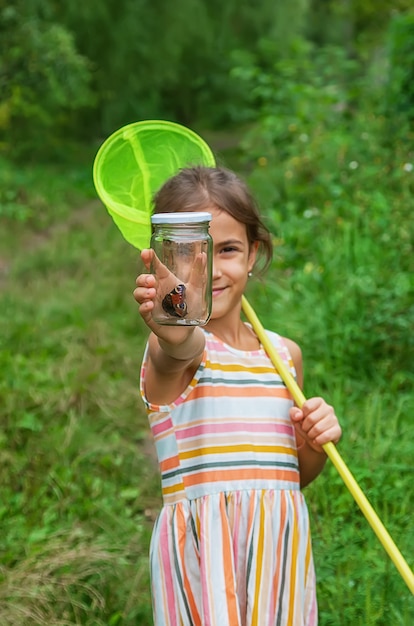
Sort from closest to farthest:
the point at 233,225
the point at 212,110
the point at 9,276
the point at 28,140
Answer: the point at 233,225 → the point at 9,276 → the point at 28,140 → the point at 212,110

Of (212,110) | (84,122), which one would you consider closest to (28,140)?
(84,122)

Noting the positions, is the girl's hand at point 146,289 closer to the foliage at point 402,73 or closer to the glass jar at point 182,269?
the glass jar at point 182,269

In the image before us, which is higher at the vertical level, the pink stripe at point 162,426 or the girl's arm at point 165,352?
the girl's arm at point 165,352

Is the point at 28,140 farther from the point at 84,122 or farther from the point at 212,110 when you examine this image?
the point at 212,110

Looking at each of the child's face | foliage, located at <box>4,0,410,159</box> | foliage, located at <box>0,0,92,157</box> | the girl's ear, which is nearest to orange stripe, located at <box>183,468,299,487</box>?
the child's face

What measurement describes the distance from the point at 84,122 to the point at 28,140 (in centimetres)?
162

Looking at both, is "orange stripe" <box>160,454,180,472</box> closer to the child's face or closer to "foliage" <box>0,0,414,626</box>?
the child's face

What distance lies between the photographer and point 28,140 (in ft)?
40.7

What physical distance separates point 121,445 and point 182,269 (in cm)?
230

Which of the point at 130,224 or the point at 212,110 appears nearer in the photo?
the point at 130,224

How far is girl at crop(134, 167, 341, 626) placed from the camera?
1.86 m

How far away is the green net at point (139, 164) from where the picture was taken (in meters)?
2.02

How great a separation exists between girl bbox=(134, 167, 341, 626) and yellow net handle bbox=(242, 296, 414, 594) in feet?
0.09

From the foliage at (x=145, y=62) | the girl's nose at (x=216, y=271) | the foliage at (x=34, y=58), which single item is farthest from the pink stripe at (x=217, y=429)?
the foliage at (x=145, y=62)
